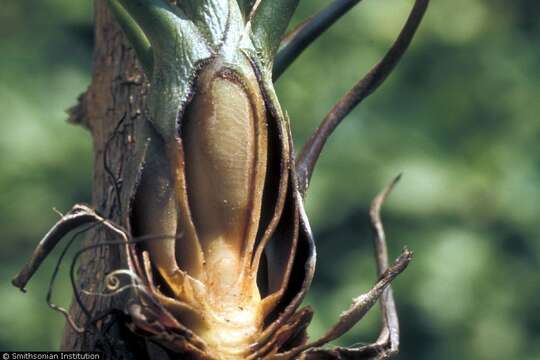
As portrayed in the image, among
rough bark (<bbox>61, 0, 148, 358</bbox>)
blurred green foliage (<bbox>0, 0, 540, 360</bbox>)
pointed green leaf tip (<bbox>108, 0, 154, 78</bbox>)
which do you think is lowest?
blurred green foliage (<bbox>0, 0, 540, 360</bbox>)

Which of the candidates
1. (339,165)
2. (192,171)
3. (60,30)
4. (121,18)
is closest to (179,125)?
(192,171)

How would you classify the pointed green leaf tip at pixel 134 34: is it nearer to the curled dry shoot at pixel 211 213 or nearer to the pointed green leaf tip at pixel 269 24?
the curled dry shoot at pixel 211 213

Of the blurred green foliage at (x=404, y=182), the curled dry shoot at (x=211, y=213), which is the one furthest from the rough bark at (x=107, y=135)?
the blurred green foliage at (x=404, y=182)

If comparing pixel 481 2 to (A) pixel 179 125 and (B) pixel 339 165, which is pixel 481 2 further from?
(A) pixel 179 125

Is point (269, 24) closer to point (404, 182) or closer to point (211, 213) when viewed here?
point (211, 213)

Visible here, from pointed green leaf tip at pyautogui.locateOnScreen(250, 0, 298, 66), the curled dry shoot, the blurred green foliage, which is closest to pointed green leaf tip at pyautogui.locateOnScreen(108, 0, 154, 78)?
the curled dry shoot

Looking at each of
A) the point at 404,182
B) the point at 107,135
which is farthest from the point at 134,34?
the point at 404,182

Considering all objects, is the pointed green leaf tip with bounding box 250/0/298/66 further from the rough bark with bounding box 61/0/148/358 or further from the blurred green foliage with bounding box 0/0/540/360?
the blurred green foliage with bounding box 0/0/540/360
